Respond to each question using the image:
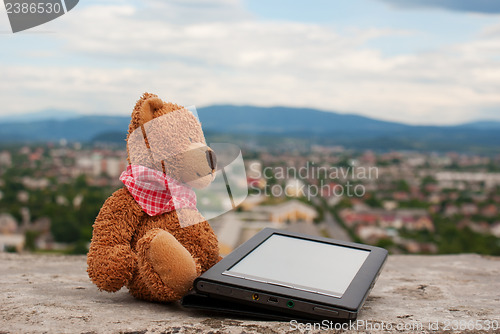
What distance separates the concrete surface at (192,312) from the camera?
4.43ft

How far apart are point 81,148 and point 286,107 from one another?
17.4 meters

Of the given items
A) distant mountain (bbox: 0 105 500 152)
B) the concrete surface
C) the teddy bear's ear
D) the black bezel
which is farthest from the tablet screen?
distant mountain (bbox: 0 105 500 152)

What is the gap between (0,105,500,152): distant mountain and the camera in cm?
2673

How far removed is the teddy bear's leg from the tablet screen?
0.50 feet

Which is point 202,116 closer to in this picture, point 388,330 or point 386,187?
point 388,330

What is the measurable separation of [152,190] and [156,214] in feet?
0.27

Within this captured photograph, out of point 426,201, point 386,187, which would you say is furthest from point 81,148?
point 426,201

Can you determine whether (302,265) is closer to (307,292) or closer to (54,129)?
(307,292)

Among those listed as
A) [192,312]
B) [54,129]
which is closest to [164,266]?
[192,312]

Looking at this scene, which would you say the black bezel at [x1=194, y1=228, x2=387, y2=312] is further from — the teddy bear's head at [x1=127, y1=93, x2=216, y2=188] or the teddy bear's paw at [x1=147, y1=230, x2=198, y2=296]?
the teddy bear's head at [x1=127, y1=93, x2=216, y2=188]

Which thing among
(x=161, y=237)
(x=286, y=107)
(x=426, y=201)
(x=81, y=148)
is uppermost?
(x=161, y=237)

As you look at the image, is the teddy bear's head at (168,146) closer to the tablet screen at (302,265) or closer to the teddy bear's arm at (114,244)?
the teddy bear's arm at (114,244)

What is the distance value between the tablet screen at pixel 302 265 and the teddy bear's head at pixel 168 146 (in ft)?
1.13

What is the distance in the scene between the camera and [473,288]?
2.14 meters
